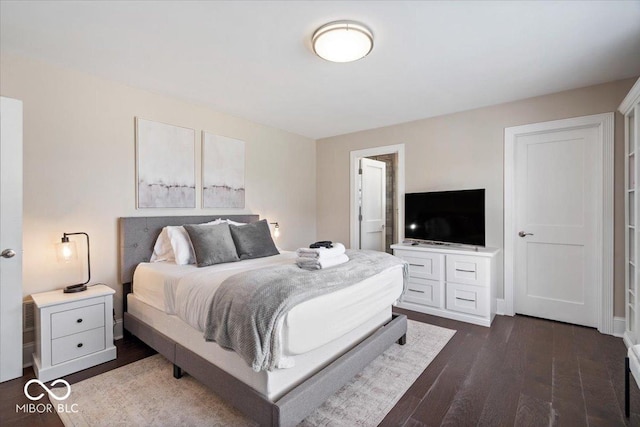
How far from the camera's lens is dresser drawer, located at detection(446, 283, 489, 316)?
10.7ft

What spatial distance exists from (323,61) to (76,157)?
2.35 m

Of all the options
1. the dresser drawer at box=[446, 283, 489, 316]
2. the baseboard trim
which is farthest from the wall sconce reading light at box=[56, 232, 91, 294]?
the dresser drawer at box=[446, 283, 489, 316]

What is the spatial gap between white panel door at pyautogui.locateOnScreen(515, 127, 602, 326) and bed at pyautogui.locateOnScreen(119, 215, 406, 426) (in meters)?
1.85

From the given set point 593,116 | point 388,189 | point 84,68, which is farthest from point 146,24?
point 388,189

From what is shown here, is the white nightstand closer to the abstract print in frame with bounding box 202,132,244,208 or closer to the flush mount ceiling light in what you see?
the abstract print in frame with bounding box 202,132,244,208

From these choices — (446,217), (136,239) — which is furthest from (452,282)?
(136,239)

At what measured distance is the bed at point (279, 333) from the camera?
161cm

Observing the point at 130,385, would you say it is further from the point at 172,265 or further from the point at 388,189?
the point at 388,189

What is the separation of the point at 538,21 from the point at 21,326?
4.24 metres

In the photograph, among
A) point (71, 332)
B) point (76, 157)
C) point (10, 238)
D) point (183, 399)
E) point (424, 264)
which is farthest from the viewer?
point (424, 264)

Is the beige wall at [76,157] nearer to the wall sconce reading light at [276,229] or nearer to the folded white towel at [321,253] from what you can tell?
the wall sconce reading light at [276,229]

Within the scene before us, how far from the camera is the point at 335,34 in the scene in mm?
2084

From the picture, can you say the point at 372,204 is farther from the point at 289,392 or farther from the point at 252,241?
the point at 289,392

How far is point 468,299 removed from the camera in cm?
336
